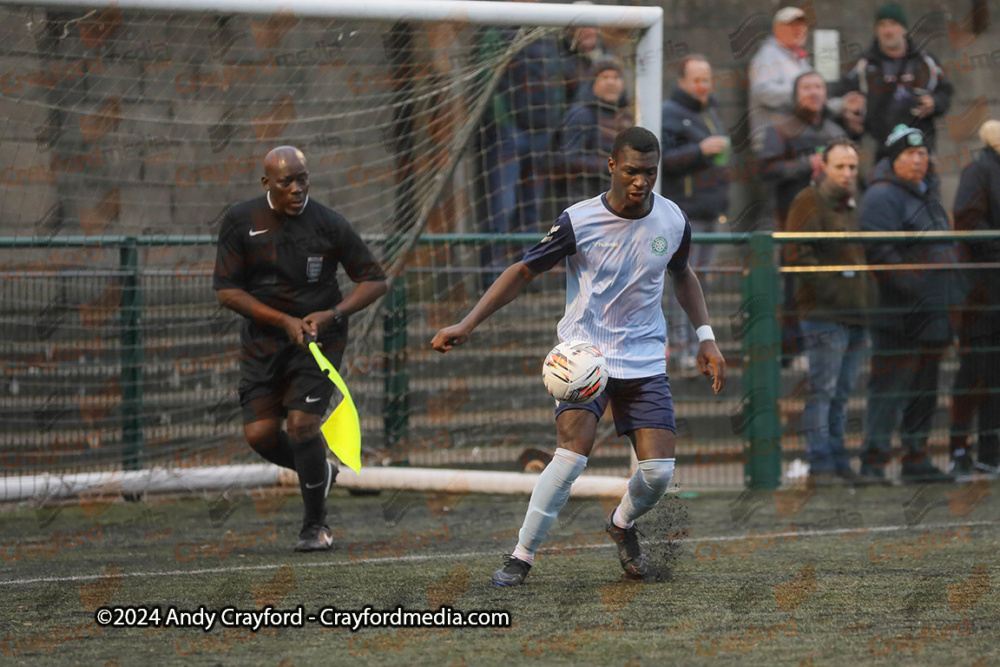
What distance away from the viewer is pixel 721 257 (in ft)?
33.8

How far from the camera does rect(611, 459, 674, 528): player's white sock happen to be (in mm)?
6047

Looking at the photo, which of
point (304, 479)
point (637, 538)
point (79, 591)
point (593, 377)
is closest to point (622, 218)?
point (593, 377)

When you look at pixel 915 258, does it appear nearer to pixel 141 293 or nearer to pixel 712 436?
pixel 712 436

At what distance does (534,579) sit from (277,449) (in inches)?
80.3

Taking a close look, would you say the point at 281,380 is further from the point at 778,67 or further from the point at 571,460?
the point at 778,67

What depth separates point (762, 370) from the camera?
9672 millimetres

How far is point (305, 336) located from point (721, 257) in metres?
4.08

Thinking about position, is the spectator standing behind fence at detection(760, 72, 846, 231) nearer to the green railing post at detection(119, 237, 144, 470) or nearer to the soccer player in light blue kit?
the green railing post at detection(119, 237, 144, 470)

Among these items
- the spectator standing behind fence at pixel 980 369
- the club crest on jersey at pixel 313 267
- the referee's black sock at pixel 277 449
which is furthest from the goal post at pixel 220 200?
the spectator standing behind fence at pixel 980 369

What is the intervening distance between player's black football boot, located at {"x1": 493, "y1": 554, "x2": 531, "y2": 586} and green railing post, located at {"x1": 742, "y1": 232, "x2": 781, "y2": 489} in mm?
3903

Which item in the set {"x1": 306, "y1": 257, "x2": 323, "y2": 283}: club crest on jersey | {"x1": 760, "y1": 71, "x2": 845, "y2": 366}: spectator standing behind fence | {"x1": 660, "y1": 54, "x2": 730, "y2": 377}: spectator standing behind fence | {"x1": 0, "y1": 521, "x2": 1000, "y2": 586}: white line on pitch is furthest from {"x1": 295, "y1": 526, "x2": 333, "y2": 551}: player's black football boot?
{"x1": 760, "y1": 71, "x2": 845, "y2": 366}: spectator standing behind fence

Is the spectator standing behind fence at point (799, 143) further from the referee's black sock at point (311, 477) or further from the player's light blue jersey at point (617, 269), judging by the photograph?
the player's light blue jersey at point (617, 269)

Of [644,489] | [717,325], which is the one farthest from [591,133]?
[644,489]

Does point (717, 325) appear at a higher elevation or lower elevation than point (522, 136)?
lower
